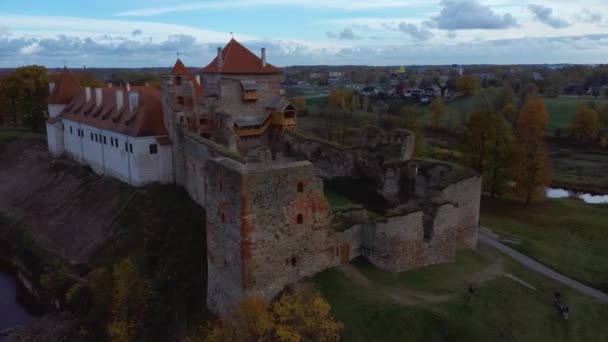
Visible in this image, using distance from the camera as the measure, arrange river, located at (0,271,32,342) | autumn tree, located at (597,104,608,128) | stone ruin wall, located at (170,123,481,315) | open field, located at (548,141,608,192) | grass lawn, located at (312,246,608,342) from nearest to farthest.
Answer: grass lawn, located at (312,246,608,342) < stone ruin wall, located at (170,123,481,315) < river, located at (0,271,32,342) < open field, located at (548,141,608,192) < autumn tree, located at (597,104,608,128)

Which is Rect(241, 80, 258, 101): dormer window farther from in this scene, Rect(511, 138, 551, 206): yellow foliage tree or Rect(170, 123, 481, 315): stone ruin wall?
Result: Rect(511, 138, 551, 206): yellow foliage tree

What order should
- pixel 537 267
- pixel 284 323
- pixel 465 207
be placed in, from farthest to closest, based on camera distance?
pixel 537 267
pixel 465 207
pixel 284 323

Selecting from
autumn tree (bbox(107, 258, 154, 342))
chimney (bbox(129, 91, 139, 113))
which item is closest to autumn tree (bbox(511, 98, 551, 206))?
autumn tree (bbox(107, 258, 154, 342))

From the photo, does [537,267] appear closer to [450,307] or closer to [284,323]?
[450,307]

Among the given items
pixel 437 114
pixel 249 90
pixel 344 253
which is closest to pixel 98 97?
pixel 249 90

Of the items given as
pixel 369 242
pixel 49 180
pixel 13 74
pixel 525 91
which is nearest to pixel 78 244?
pixel 49 180

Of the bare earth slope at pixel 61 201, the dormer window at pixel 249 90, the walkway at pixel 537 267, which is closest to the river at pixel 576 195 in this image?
the walkway at pixel 537 267
